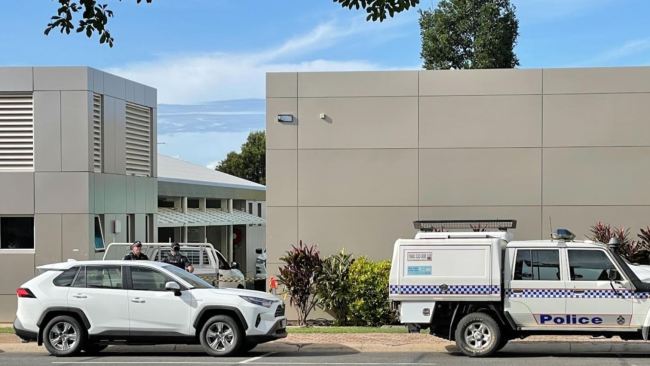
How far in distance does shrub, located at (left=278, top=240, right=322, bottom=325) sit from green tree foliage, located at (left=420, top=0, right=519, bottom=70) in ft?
46.7

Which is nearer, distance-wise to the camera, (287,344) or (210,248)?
(287,344)

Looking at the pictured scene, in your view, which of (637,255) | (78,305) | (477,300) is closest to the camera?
(477,300)

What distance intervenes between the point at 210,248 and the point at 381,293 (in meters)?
5.30

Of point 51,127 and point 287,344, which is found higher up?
point 51,127

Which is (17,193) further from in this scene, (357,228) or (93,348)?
(357,228)

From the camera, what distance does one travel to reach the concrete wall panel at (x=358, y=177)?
768 inches

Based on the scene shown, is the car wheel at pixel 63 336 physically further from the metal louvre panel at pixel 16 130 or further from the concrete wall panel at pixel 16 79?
the concrete wall panel at pixel 16 79

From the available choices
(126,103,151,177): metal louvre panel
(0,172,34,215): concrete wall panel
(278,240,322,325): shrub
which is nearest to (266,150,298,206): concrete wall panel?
(278,240,322,325): shrub

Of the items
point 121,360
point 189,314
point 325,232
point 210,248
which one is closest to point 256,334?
point 189,314

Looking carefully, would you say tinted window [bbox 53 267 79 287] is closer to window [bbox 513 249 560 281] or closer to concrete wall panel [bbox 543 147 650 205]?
window [bbox 513 249 560 281]

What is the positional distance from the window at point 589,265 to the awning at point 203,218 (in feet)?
63.5

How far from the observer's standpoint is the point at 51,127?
71.6 feet

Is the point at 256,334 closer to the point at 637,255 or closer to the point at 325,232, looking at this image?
the point at 325,232

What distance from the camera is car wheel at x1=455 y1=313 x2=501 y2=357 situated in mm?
13938
